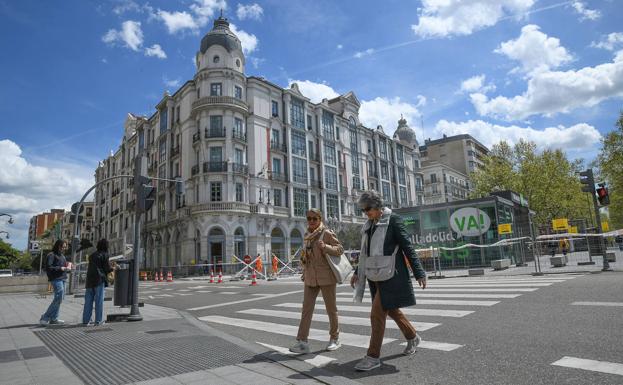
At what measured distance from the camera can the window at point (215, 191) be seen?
1415 inches

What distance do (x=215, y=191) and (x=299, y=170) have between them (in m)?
10.9

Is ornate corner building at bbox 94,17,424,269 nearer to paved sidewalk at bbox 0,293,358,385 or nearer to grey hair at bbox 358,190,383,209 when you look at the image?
paved sidewalk at bbox 0,293,358,385

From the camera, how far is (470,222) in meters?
20.8

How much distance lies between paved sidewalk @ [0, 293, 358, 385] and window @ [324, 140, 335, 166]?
41.4 meters

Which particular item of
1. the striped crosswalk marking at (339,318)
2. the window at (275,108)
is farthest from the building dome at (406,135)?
the striped crosswalk marking at (339,318)

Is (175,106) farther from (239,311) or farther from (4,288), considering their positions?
A: (239,311)

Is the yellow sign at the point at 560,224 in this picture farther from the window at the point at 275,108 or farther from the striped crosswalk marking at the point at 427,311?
the window at the point at 275,108

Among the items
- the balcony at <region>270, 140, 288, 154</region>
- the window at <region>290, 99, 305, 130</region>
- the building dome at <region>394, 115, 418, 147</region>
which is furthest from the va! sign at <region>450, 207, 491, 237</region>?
the building dome at <region>394, 115, 418, 147</region>

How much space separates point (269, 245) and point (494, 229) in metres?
22.8

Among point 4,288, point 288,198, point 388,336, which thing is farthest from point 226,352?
point 288,198

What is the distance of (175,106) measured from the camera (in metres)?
43.5

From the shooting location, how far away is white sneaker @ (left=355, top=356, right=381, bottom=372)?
12.5 feet

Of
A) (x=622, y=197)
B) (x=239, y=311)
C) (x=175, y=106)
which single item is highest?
(x=175, y=106)

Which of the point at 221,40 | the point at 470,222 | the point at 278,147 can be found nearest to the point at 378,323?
the point at 470,222
